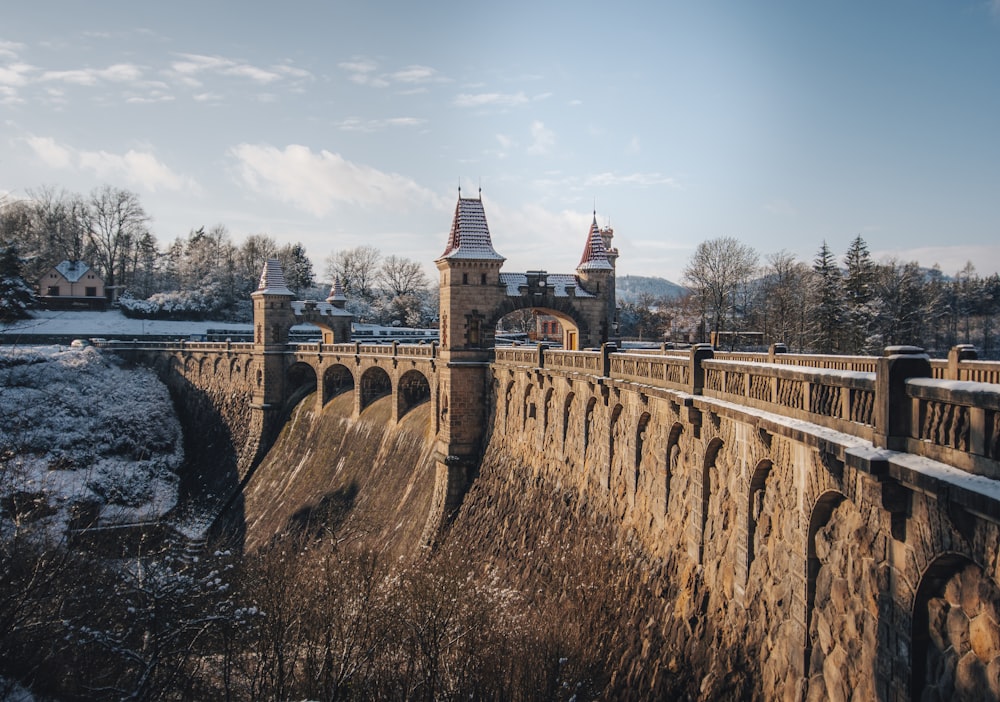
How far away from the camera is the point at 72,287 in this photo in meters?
71.4

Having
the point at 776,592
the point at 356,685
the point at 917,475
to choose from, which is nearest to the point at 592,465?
the point at 356,685

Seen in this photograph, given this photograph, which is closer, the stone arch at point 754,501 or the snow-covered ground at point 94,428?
the stone arch at point 754,501

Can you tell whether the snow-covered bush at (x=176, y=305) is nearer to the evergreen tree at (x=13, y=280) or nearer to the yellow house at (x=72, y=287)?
the yellow house at (x=72, y=287)

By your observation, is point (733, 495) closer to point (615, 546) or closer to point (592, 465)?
point (615, 546)

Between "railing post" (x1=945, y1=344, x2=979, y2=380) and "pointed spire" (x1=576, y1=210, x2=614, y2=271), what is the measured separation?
17131 millimetres

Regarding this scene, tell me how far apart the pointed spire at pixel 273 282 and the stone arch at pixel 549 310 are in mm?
21559

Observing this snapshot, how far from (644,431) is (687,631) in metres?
4.42

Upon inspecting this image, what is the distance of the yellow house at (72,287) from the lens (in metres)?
67.7

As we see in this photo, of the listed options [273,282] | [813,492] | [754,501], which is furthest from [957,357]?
[273,282]

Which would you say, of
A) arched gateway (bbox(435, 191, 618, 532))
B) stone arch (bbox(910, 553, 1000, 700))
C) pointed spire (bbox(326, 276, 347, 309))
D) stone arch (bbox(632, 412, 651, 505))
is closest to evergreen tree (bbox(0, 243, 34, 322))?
pointed spire (bbox(326, 276, 347, 309))

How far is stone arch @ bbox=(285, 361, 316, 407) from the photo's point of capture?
4531 cm

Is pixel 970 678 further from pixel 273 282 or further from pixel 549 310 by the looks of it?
pixel 273 282

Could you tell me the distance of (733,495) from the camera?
10289 mm

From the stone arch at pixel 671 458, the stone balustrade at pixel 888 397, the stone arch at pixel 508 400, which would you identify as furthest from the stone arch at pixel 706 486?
the stone arch at pixel 508 400
